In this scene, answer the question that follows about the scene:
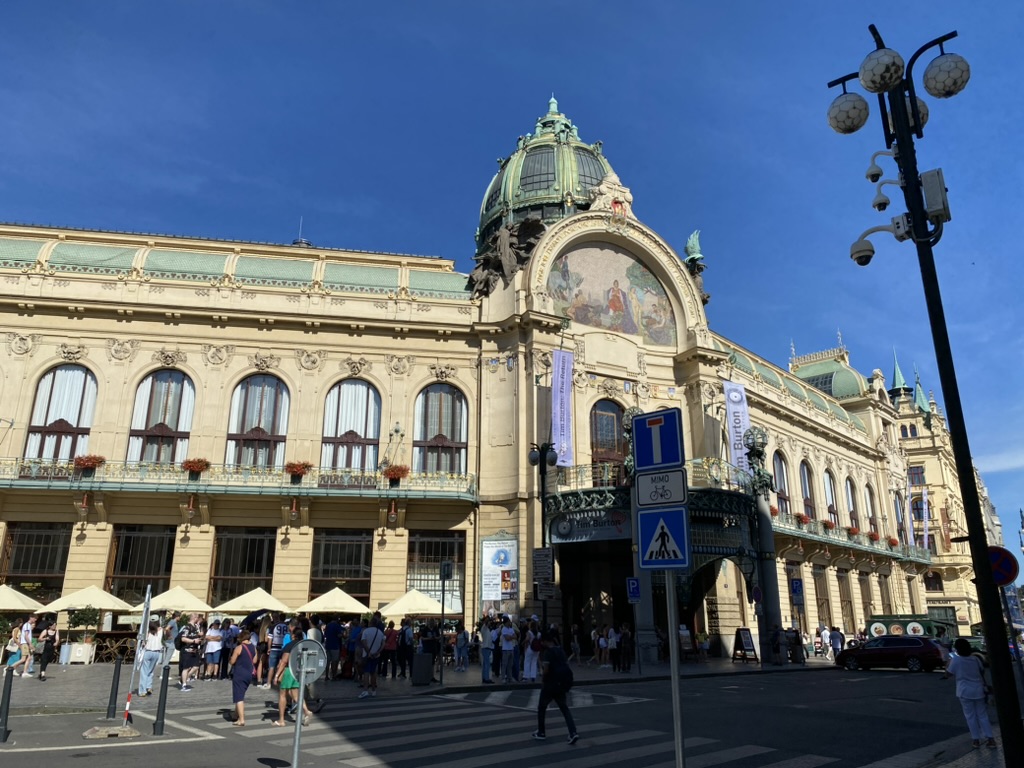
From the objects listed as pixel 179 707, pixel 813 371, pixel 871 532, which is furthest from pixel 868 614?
pixel 179 707

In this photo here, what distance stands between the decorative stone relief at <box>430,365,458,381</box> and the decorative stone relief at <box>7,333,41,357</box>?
16.4 meters

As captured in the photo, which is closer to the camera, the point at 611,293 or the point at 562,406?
the point at 562,406

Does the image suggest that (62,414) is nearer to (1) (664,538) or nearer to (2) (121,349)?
(2) (121,349)

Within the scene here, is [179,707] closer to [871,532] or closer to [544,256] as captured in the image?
[544,256]

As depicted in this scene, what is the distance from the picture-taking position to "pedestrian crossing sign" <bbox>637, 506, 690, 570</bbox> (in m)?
6.54

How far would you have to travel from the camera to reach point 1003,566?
33.0 feet

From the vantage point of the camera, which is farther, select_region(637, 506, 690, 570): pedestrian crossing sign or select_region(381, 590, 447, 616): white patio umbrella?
select_region(381, 590, 447, 616): white patio umbrella

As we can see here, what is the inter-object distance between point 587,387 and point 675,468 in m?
28.1

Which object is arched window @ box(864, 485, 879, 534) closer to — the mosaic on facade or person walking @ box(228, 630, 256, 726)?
the mosaic on facade

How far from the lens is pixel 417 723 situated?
13.3m

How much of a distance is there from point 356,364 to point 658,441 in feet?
90.1

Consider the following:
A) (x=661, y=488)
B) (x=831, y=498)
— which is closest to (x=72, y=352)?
(x=661, y=488)

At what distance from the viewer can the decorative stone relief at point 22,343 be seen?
30.7m

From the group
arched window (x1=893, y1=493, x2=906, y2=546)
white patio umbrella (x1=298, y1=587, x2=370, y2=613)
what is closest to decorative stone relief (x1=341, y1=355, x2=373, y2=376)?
white patio umbrella (x1=298, y1=587, x2=370, y2=613)
